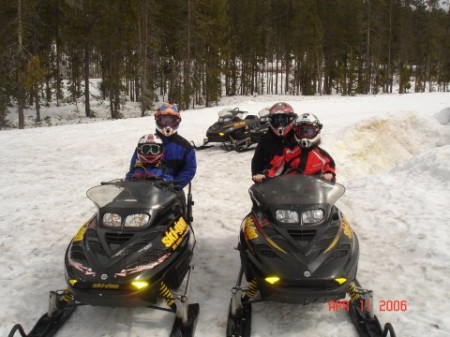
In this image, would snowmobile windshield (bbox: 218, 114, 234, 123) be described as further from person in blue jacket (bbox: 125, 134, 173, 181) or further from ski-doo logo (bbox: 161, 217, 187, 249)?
ski-doo logo (bbox: 161, 217, 187, 249)

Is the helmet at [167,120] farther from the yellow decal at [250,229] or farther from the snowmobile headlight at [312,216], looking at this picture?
the snowmobile headlight at [312,216]

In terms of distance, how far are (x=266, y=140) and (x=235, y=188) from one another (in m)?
3.53

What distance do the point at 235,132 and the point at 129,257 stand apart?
9.13 meters

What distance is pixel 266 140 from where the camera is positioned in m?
5.29

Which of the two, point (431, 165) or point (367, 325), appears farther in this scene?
point (431, 165)

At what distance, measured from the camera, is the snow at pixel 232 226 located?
379cm

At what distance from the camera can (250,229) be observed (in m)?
3.74

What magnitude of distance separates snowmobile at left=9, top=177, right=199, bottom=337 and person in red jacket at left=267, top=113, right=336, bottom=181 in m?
1.38

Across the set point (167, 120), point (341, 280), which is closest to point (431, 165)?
point (167, 120)

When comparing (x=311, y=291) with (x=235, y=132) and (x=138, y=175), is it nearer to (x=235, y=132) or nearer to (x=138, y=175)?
(x=138, y=175)

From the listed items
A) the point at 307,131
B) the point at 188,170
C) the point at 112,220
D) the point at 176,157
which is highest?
the point at 307,131

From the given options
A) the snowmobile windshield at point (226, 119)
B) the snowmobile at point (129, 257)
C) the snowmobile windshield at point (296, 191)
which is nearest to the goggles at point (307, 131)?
the snowmobile windshield at point (296, 191)

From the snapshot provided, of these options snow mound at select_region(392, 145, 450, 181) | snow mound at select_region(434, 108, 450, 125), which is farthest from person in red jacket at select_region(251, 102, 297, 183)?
snow mound at select_region(434, 108, 450, 125)

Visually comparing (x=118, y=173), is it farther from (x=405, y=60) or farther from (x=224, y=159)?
(x=405, y=60)
